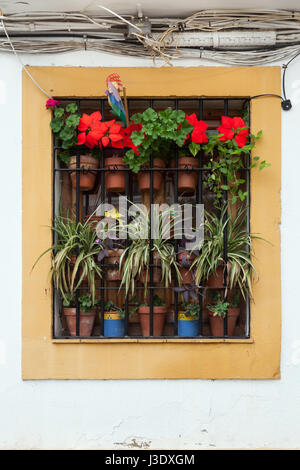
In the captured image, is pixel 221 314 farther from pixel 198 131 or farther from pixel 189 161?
pixel 198 131

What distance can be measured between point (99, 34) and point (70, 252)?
6.21ft

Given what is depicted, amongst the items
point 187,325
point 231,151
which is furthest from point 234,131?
point 187,325

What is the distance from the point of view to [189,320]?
3.79m

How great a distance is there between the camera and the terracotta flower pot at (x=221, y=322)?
3795mm

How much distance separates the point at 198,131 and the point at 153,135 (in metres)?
0.39

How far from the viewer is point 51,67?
3824mm

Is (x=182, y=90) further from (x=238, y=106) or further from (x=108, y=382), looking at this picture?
(x=108, y=382)

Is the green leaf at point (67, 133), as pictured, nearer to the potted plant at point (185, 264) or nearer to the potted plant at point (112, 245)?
the potted plant at point (112, 245)

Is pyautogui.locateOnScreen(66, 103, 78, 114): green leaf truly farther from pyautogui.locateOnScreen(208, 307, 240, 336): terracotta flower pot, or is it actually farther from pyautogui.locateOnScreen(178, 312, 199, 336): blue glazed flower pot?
pyautogui.locateOnScreen(208, 307, 240, 336): terracotta flower pot

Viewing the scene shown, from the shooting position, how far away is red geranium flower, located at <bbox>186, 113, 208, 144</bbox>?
3723mm

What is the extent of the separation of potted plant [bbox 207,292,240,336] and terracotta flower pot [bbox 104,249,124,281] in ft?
2.73

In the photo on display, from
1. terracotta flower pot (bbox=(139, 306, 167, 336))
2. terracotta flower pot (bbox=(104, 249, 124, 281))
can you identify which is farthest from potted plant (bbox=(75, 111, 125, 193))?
terracotta flower pot (bbox=(139, 306, 167, 336))

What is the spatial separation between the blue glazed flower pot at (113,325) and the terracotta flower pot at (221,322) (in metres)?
0.78

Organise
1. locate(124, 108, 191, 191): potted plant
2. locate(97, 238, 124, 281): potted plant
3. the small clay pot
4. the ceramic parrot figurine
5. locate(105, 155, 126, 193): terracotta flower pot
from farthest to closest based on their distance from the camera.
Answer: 1. the small clay pot
2. locate(105, 155, 126, 193): terracotta flower pot
3. locate(97, 238, 124, 281): potted plant
4. locate(124, 108, 191, 191): potted plant
5. the ceramic parrot figurine
